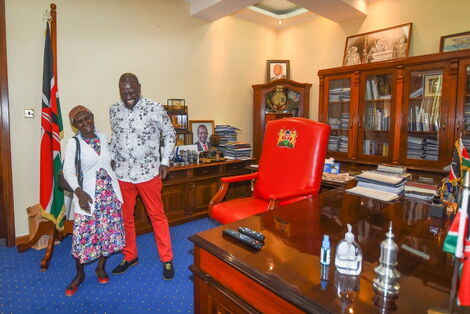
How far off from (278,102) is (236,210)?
253 cm

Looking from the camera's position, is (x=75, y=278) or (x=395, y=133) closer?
(x=75, y=278)

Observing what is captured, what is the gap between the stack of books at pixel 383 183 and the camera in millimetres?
1750

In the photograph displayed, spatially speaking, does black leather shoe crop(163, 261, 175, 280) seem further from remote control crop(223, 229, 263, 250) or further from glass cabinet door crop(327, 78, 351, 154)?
glass cabinet door crop(327, 78, 351, 154)

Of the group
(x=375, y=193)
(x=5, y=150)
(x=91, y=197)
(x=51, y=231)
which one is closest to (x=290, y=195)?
(x=375, y=193)

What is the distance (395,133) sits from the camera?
316cm

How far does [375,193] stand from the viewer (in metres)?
1.76

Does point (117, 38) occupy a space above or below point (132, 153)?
above

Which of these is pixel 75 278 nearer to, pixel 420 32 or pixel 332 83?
pixel 332 83

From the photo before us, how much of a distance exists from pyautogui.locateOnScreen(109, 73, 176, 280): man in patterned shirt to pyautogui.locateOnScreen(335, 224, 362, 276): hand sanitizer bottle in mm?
1541

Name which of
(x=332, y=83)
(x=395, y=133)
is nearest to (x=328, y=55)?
(x=332, y=83)

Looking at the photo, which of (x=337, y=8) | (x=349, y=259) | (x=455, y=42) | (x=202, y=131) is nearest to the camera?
(x=349, y=259)

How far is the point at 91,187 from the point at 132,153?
346 millimetres

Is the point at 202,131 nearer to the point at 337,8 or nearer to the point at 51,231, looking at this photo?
the point at 51,231

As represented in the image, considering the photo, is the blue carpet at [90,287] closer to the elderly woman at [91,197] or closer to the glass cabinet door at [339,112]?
the elderly woman at [91,197]
